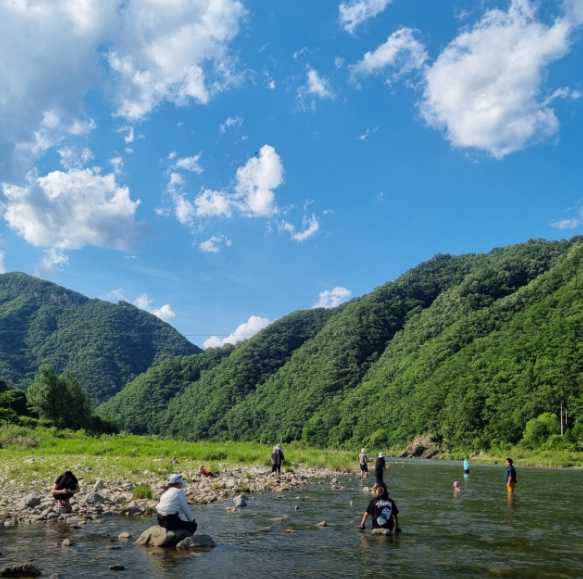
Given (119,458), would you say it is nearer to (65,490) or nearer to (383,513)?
(65,490)

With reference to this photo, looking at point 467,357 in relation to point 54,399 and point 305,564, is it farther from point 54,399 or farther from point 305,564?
point 305,564

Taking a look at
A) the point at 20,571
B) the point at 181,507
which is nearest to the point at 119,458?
the point at 181,507

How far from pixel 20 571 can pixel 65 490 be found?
8.25m

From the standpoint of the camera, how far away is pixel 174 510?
14711 millimetres

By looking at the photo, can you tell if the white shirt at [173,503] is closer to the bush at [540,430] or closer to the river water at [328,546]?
the river water at [328,546]

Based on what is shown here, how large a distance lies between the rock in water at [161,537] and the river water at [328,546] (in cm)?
33

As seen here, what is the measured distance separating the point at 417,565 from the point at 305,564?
2.61 metres

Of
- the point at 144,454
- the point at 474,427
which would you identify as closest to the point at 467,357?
the point at 474,427

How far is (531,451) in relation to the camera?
9112 cm

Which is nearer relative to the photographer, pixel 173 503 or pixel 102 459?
pixel 173 503

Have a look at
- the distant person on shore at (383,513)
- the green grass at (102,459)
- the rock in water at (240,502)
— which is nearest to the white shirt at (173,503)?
the distant person on shore at (383,513)

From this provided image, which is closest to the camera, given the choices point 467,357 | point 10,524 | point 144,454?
point 10,524

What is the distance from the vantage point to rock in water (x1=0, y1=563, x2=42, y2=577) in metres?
11.1

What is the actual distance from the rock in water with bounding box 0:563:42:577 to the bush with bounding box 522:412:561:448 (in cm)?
9620
